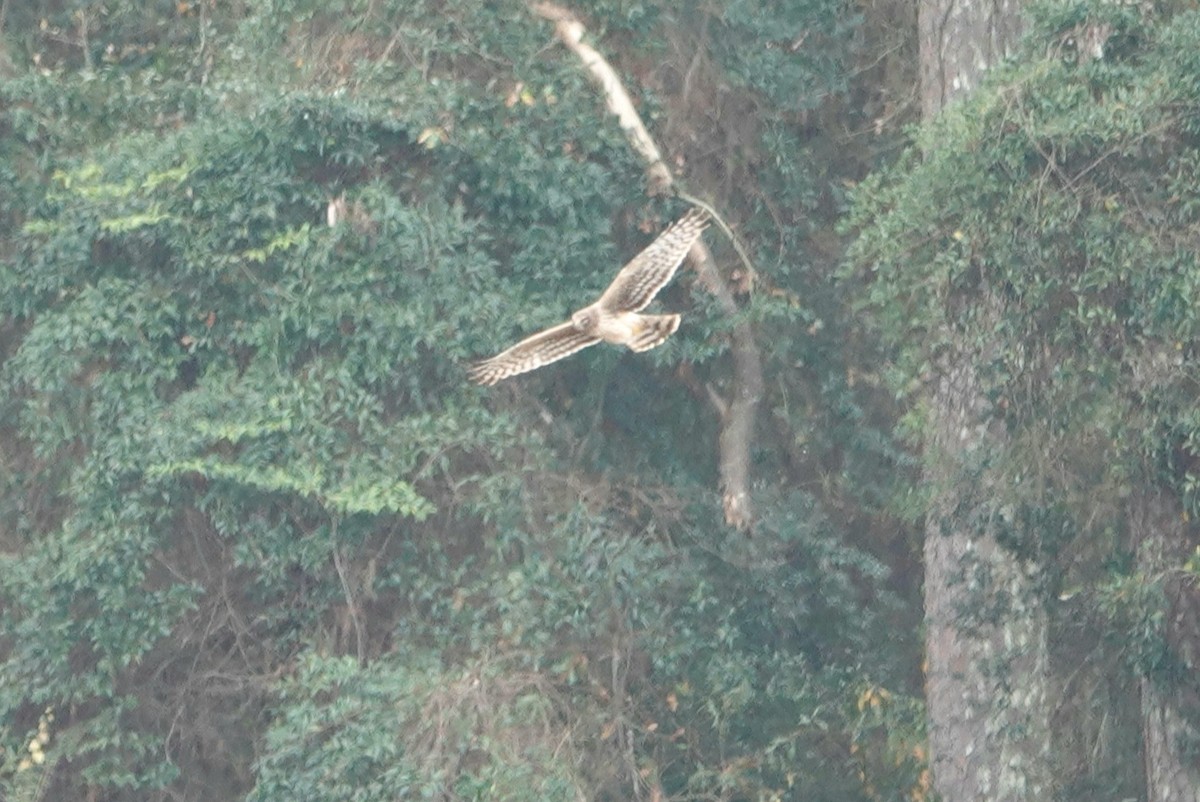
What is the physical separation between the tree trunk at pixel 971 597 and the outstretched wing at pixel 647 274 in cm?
122

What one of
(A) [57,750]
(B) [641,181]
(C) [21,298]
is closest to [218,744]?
(A) [57,750]

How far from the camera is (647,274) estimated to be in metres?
9.55

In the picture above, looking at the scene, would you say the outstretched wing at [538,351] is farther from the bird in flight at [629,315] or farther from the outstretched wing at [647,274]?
the outstretched wing at [647,274]

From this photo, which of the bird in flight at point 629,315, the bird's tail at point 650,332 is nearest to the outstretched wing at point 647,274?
the bird in flight at point 629,315

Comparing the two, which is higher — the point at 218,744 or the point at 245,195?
the point at 245,195

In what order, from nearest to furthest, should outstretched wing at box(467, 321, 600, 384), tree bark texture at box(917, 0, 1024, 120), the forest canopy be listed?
outstretched wing at box(467, 321, 600, 384), the forest canopy, tree bark texture at box(917, 0, 1024, 120)

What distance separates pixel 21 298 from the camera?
1165cm

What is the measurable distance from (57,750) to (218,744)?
0.76 m

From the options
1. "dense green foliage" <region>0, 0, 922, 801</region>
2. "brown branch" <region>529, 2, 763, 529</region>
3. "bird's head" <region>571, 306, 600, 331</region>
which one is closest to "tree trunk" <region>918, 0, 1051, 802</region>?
"dense green foliage" <region>0, 0, 922, 801</region>

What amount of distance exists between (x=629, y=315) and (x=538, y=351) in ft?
1.65

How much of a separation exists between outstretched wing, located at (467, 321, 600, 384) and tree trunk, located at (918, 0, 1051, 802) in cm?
155

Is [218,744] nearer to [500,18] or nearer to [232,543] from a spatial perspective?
[232,543]

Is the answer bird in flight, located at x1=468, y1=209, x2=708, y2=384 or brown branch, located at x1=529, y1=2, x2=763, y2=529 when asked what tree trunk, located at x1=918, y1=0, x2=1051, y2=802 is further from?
bird in flight, located at x1=468, y1=209, x2=708, y2=384

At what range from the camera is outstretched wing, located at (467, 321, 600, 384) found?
967 centimetres
